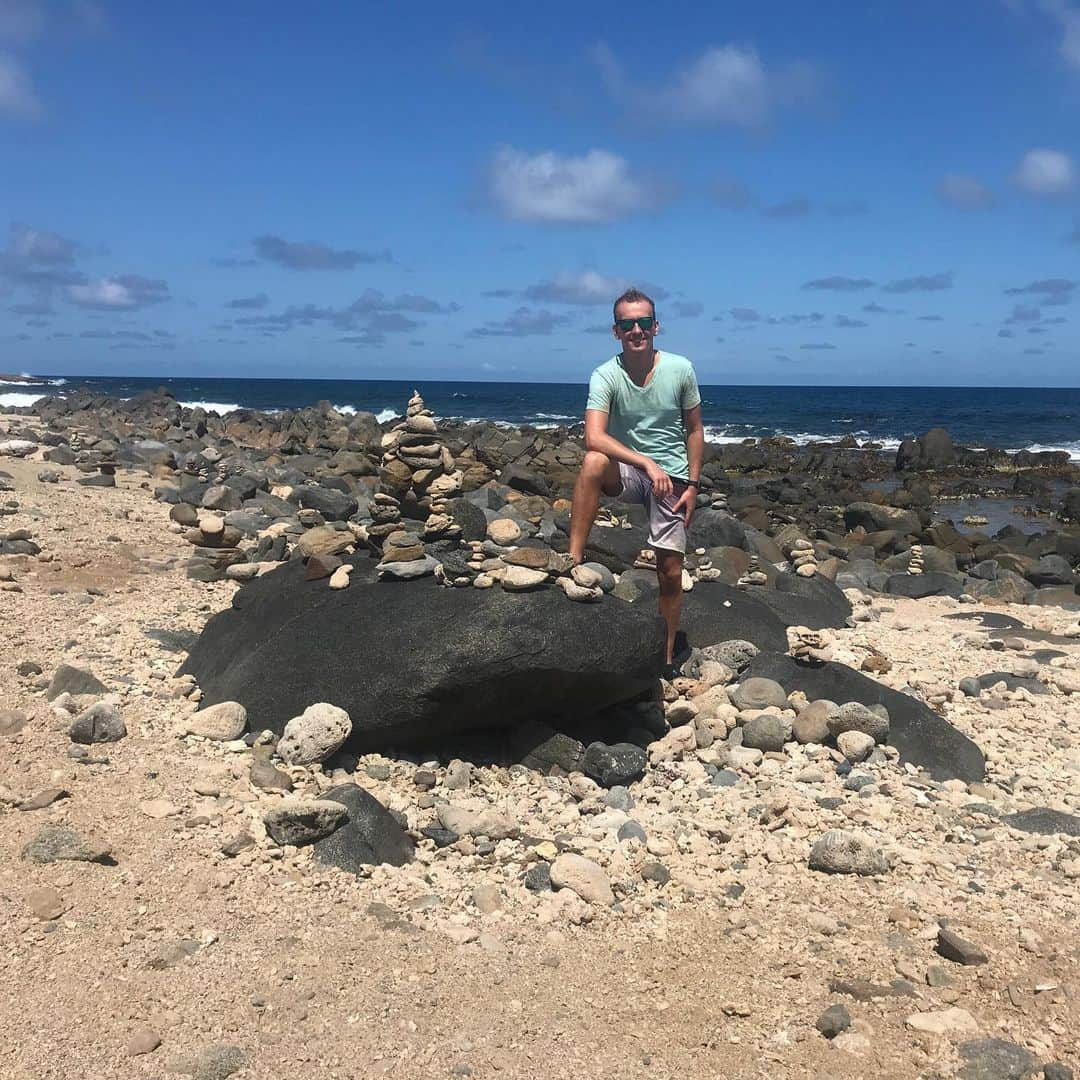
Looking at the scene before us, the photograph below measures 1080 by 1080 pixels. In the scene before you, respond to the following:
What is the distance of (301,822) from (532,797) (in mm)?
1411

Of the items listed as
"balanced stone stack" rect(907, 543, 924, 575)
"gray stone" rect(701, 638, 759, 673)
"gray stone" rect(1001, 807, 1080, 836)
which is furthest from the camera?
"balanced stone stack" rect(907, 543, 924, 575)

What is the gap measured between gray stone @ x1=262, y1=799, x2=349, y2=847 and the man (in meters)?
2.41

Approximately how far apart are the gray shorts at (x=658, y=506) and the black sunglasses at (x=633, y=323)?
0.86 meters

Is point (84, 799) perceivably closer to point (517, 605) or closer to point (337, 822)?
point (337, 822)

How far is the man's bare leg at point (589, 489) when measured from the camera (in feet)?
21.9

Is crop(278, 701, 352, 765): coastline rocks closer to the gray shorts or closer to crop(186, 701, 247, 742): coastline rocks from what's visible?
crop(186, 701, 247, 742): coastline rocks

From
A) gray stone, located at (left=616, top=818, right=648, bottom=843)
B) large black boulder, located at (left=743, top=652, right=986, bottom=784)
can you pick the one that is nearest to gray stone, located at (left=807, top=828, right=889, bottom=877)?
gray stone, located at (left=616, top=818, right=648, bottom=843)

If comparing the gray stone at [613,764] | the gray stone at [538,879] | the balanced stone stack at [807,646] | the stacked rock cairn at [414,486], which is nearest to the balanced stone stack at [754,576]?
the balanced stone stack at [807,646]

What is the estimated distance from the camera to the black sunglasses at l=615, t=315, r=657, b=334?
6.54 meters

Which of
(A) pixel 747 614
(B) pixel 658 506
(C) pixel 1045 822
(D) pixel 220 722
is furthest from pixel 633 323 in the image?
(C) pixel 1045 822

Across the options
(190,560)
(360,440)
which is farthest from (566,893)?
(360,440)

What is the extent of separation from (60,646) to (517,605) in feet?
11.5

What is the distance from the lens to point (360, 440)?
31328 millimetres

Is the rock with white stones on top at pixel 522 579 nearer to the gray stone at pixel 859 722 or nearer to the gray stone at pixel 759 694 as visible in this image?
the gray stone at pixel 759 694
